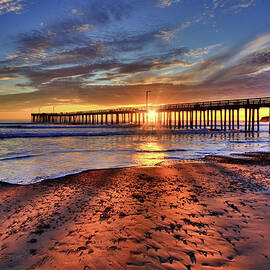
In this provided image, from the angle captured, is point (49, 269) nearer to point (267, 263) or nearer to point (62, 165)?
point (267, 263)

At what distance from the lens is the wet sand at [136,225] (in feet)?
8.84

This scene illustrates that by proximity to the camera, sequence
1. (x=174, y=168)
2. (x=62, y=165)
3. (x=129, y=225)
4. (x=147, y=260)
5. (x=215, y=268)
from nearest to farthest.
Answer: (x=215, y=268) < (x=147, y=260) < (x=129, y=225) < (x=174, y=168) < (x=62, y=165)

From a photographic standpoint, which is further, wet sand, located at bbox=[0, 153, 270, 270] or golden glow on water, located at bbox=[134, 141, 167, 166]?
golden glow on water, located at bbox=[134, 141, 167, 166]

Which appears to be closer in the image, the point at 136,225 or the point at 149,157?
the point at 136,225

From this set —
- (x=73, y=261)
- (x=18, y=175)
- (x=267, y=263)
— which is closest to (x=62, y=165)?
(x=18, y=175)

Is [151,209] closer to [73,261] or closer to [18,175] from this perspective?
[73,261]

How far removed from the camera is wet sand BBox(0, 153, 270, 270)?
270 cm

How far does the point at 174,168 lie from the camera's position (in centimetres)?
847

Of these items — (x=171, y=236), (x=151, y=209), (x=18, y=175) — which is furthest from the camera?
(x=18, y=175)

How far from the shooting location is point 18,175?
7.51 metres

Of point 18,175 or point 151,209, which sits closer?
point 151,209

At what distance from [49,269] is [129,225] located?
4.87 ft

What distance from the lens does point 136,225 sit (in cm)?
363

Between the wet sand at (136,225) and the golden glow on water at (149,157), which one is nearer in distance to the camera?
the wet sand at (136,225)
